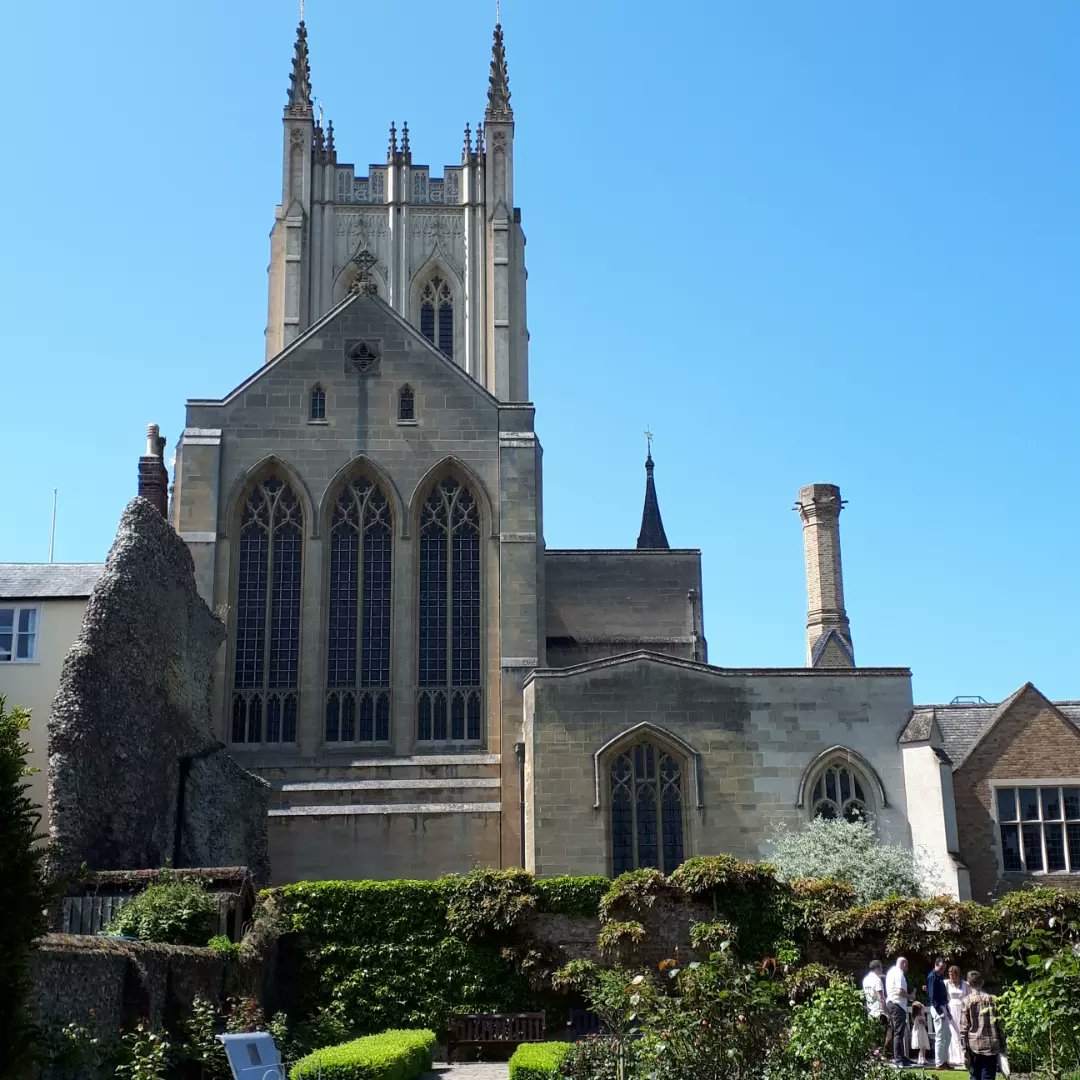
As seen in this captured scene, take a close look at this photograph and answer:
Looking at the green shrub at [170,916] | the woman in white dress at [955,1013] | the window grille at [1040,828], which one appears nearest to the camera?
the green shrub at [170,916]

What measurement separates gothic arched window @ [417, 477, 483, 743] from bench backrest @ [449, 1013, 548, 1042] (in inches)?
399

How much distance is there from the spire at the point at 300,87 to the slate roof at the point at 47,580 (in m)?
33.5

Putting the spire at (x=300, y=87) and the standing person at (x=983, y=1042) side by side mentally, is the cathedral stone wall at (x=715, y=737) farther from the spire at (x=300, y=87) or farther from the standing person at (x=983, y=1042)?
the spire at (x=300, y=87)

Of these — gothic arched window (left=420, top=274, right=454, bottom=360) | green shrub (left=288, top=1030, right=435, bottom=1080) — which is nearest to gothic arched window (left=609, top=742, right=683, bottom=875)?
green shrub (left=288, top=1030, right=435, bottom=1080)

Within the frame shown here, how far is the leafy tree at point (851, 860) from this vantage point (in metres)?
29.1

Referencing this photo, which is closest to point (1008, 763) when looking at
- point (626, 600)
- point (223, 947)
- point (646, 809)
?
point (646, 809)

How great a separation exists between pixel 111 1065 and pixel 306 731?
18631 mm

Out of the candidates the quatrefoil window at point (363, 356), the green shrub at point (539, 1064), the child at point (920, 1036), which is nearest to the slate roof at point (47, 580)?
the quatrefoil window at point (363, 356)

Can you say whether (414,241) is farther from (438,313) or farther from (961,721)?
(961,721)

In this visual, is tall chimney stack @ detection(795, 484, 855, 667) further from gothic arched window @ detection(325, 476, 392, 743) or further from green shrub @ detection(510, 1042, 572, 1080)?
green shrub @ detection(510, 1042, 572, 1080)

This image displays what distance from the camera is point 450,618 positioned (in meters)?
35.4

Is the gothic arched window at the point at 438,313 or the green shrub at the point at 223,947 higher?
the gothic arched window at the point at 438,313

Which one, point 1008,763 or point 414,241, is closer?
point 1008,763

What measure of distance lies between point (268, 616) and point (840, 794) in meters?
13.6
